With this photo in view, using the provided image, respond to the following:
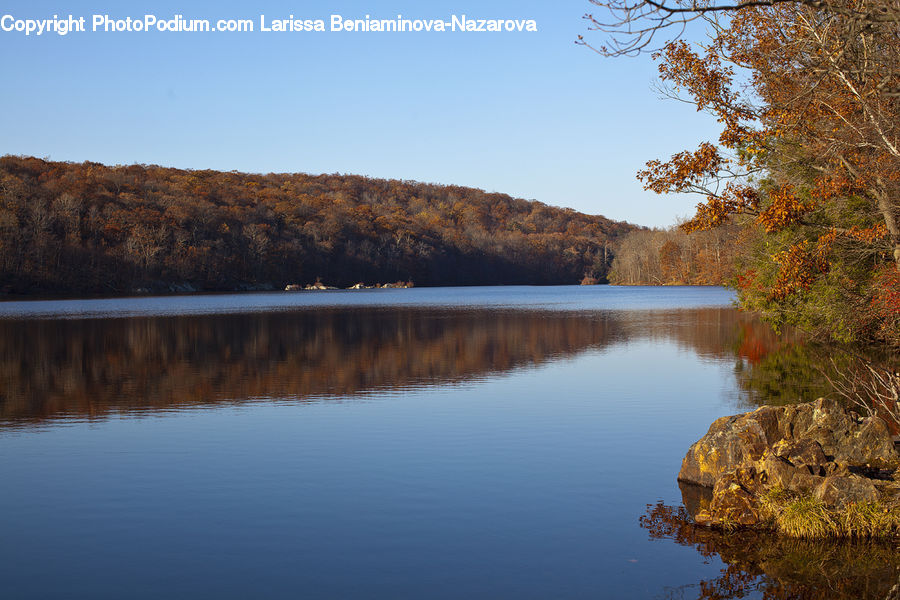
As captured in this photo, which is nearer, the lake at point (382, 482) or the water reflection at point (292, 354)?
the lake at point (382, 482)

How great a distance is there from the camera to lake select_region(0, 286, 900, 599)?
26.2 feet

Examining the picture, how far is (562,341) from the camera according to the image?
110ft

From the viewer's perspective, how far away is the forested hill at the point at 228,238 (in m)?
101

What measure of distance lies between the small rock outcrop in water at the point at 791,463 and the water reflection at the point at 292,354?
7.73 meters

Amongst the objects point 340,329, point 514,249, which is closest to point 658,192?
point 340,329

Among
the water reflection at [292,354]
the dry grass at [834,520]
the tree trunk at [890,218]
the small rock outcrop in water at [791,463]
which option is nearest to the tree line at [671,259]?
the water reflection at [292,354]

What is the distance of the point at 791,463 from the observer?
31.7ft

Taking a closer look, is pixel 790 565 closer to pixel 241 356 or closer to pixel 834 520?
pixel 834 520

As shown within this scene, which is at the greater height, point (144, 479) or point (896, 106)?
point (896, 106)

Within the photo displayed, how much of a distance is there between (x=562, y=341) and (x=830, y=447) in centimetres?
2272

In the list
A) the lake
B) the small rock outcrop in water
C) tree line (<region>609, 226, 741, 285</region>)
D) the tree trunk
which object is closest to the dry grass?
the small rock outcrop in water

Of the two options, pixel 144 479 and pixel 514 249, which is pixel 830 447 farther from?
pixel 514 249

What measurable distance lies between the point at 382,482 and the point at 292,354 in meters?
17.6

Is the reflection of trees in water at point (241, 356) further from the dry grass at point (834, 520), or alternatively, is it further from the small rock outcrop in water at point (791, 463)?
the dry grass at point (834, 520)
